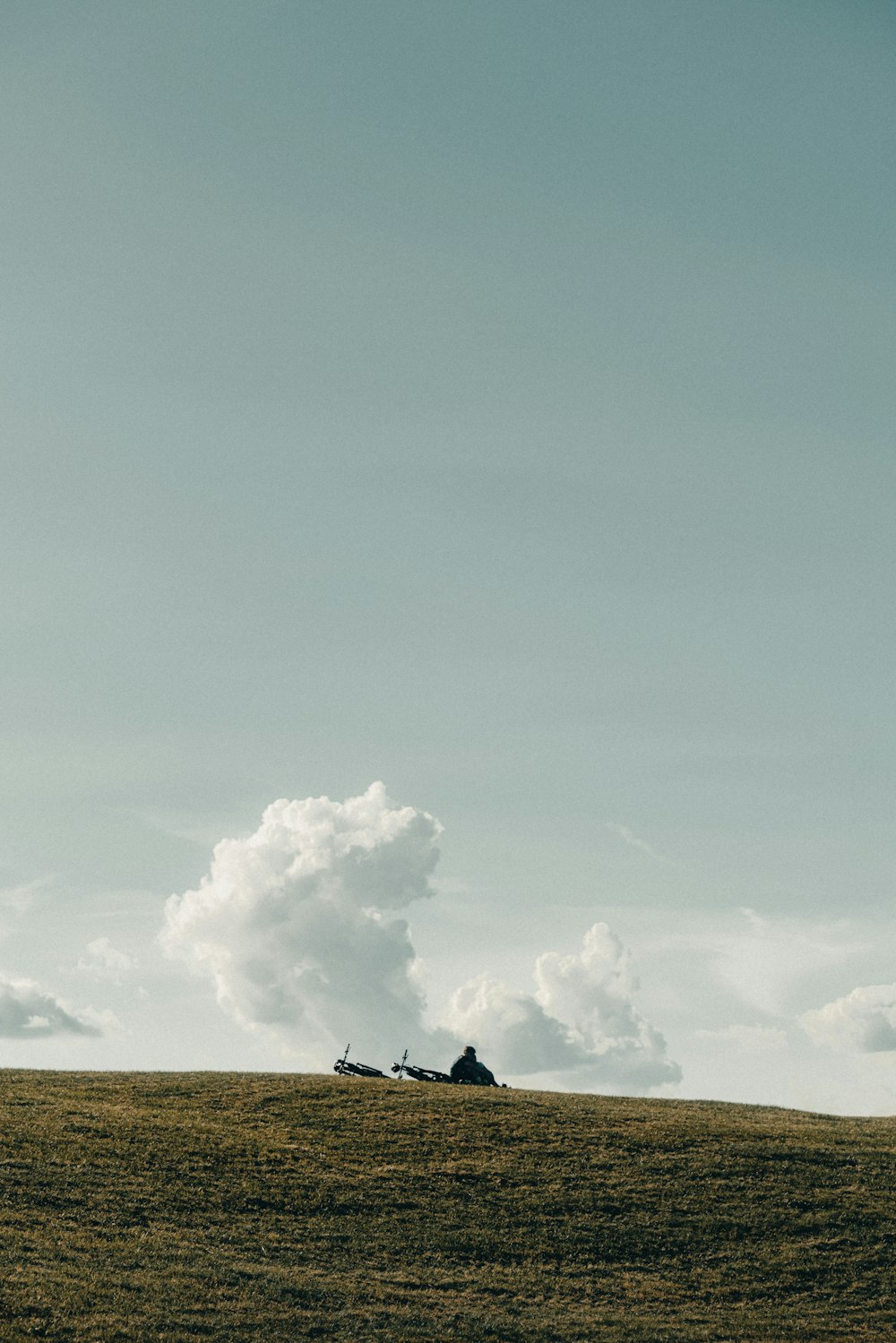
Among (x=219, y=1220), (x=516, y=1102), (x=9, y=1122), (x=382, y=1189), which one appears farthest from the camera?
(x=516, y=1102)

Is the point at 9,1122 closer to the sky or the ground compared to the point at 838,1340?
closer to the sky

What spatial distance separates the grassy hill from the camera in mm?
26969

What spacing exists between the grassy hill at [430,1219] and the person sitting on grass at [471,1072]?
540 cm

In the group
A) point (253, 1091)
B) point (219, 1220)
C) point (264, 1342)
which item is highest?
point (253, 1091)

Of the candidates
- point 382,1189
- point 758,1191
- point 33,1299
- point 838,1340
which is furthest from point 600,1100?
point 33,1299

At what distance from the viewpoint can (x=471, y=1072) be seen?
52.1m

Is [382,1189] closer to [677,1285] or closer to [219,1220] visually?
[219,1220]

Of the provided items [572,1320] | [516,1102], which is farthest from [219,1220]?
[516,1102]

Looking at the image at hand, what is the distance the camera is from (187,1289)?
27.0m

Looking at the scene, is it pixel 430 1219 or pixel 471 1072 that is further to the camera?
pixel 471 1072

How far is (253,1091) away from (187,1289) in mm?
20588

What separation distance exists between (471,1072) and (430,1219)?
18.9 metres

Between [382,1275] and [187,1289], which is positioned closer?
[187,1289]

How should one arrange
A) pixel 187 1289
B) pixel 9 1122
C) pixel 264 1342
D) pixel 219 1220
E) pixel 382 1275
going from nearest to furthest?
pixel 264 1342 < pixel 187 1289 < pixel 382 1275 < pixel 219 1220 < pixel 9 1122
